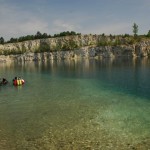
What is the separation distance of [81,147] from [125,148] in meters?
3.48

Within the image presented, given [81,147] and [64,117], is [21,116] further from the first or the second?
[81,147]

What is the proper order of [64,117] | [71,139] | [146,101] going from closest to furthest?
[71,139]
[64,117]
[146,101]

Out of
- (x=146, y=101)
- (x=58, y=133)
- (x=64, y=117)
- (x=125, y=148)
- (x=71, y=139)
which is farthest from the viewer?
(x=146, y=101)

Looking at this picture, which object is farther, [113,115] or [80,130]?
[113,115]

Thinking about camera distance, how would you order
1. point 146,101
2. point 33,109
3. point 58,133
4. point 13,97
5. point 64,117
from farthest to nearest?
point 13,97
point 146,101
point 33,109
point 64,117
point 58,133

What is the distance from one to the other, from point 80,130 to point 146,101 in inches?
608

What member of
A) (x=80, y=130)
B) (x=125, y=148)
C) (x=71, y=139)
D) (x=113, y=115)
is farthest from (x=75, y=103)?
(x=125, y=148)

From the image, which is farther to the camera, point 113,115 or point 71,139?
point 113,115

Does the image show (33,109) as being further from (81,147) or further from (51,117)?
(81,147)

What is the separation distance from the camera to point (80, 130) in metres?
26.7

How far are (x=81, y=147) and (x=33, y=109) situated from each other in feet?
50.6

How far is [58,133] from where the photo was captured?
1026 inches

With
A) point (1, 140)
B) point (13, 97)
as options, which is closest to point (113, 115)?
point (1, 140)

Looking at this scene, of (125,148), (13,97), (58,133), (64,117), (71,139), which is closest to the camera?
(125,148)
